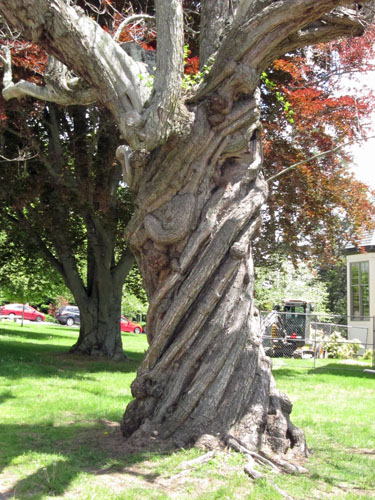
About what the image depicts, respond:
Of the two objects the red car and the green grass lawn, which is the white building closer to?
the green grass lawn

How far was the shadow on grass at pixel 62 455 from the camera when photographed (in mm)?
4598

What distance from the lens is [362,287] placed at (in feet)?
84.9

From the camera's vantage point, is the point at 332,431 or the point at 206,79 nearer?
the point at 206,79

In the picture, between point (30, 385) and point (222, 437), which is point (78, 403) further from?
point (222, 437)

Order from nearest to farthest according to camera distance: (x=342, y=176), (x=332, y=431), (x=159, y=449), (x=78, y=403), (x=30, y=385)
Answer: (x=159, y=449)
(x=332, y=431)
(x=78, y=403)
(x=30, y=385)
(x=342, y=176)

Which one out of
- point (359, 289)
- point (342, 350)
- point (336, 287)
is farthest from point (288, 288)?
point (342, 350)

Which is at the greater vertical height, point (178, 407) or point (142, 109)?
point (142, 109)

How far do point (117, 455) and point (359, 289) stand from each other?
882 inches

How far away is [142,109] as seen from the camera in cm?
588

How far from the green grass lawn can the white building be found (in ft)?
48.4

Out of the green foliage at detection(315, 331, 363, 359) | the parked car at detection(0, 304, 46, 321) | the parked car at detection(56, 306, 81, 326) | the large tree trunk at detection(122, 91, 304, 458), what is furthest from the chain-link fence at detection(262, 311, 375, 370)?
the parked car at detection(0, 304, 46, 321)

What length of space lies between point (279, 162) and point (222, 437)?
29.6ft

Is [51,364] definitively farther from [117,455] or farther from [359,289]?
[359,289]

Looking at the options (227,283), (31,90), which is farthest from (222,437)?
(31,90)
